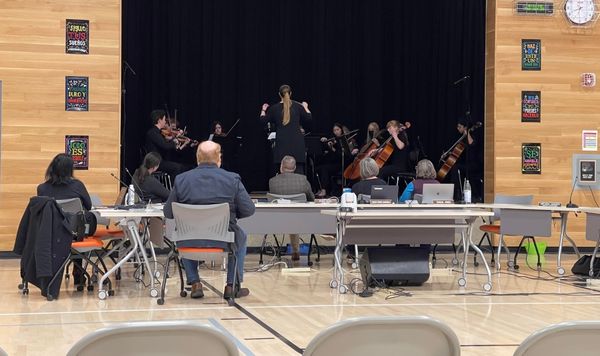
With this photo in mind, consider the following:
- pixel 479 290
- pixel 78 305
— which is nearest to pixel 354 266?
pixel 479 290

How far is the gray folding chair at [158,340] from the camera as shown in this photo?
213cm

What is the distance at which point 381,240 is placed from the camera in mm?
8828

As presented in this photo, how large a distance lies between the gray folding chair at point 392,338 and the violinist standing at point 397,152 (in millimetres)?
11902

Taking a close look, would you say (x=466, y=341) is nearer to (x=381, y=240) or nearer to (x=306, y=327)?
(x=306, y=327)

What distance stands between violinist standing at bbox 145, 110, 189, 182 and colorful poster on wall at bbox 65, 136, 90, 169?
1487 mm

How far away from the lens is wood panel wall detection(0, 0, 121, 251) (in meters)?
11.6

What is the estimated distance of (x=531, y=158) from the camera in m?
12.8

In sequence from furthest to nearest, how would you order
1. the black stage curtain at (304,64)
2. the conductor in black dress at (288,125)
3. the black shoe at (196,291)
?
the black stage curtain at (304,64) → the conductor in black dress at (288,125) → the black shoe at (196,291)

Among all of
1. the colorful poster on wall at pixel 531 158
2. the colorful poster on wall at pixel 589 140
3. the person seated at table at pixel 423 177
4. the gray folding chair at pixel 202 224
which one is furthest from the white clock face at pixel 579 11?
the gray folding chair at pixel 202 224

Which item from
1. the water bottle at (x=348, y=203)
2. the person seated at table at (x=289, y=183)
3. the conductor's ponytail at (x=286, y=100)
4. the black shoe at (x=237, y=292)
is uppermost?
the conductor's ponytail at (x=286, y=100)

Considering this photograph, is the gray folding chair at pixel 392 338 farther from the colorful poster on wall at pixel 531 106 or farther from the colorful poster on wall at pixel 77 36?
the colorful poster on wall at pixel 531 106

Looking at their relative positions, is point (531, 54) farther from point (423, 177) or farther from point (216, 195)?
point (216, 195)

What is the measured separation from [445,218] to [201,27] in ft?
26.4

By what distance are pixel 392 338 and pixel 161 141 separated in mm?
11005
